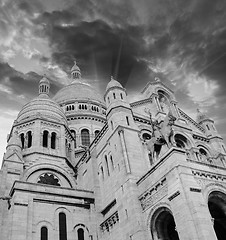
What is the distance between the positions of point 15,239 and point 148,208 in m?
9.97

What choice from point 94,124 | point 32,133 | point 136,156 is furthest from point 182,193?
point 94,124

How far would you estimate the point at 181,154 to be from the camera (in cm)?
1866

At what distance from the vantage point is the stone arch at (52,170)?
92.2 ft

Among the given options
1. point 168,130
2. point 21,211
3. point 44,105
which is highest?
point 44,105

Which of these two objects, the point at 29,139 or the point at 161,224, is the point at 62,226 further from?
the point at 29,139

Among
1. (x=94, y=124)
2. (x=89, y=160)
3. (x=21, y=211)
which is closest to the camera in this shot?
(x=21, y=211)

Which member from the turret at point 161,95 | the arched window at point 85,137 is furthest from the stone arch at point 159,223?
the arched window at point 85,137

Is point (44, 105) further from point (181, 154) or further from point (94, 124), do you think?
point (181, 154)

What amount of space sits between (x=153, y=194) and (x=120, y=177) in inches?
175

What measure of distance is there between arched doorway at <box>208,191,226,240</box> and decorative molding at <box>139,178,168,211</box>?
3.11 m

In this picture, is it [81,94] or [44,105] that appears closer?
[44,105]

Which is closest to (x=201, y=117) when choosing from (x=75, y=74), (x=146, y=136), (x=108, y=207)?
(x=146, y=136)

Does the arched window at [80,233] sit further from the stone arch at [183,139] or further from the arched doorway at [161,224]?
the stone arch at [183,139]

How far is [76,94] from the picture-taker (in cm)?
5422
